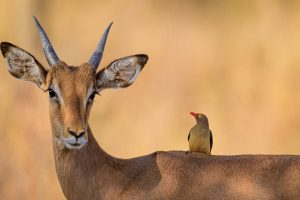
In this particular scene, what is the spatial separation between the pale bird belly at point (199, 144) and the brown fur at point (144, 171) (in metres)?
1.90

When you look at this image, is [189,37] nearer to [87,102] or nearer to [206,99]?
[206,99]

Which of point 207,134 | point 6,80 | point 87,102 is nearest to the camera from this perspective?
point 87,102

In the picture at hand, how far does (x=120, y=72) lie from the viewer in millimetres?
12000

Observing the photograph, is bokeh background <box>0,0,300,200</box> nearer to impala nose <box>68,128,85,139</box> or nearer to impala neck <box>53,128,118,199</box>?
impala neck <box>53,128,118,199</box>

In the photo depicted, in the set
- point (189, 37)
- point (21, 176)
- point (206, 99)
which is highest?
point (189, 37)

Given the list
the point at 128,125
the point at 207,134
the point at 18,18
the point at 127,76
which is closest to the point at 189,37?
the point at 128,125

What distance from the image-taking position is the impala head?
1095cm

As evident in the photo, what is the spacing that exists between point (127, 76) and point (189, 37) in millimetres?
9823

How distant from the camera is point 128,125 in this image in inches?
830

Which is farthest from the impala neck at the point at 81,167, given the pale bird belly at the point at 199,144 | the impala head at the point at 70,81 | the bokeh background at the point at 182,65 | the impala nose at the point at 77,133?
the bokeh background at the point at 182,65

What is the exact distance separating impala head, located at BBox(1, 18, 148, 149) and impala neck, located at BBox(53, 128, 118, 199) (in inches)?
8.6

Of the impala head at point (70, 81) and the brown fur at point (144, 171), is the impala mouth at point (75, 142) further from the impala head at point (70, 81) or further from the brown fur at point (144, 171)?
the brown fur at point (144, 171)

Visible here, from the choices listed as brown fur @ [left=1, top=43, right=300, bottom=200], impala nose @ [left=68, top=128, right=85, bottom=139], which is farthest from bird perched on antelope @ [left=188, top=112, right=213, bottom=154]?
impala nose @ [left=68, top=128, right=85, bottom=139]

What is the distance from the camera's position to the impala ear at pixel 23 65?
Answer: 11.6m
